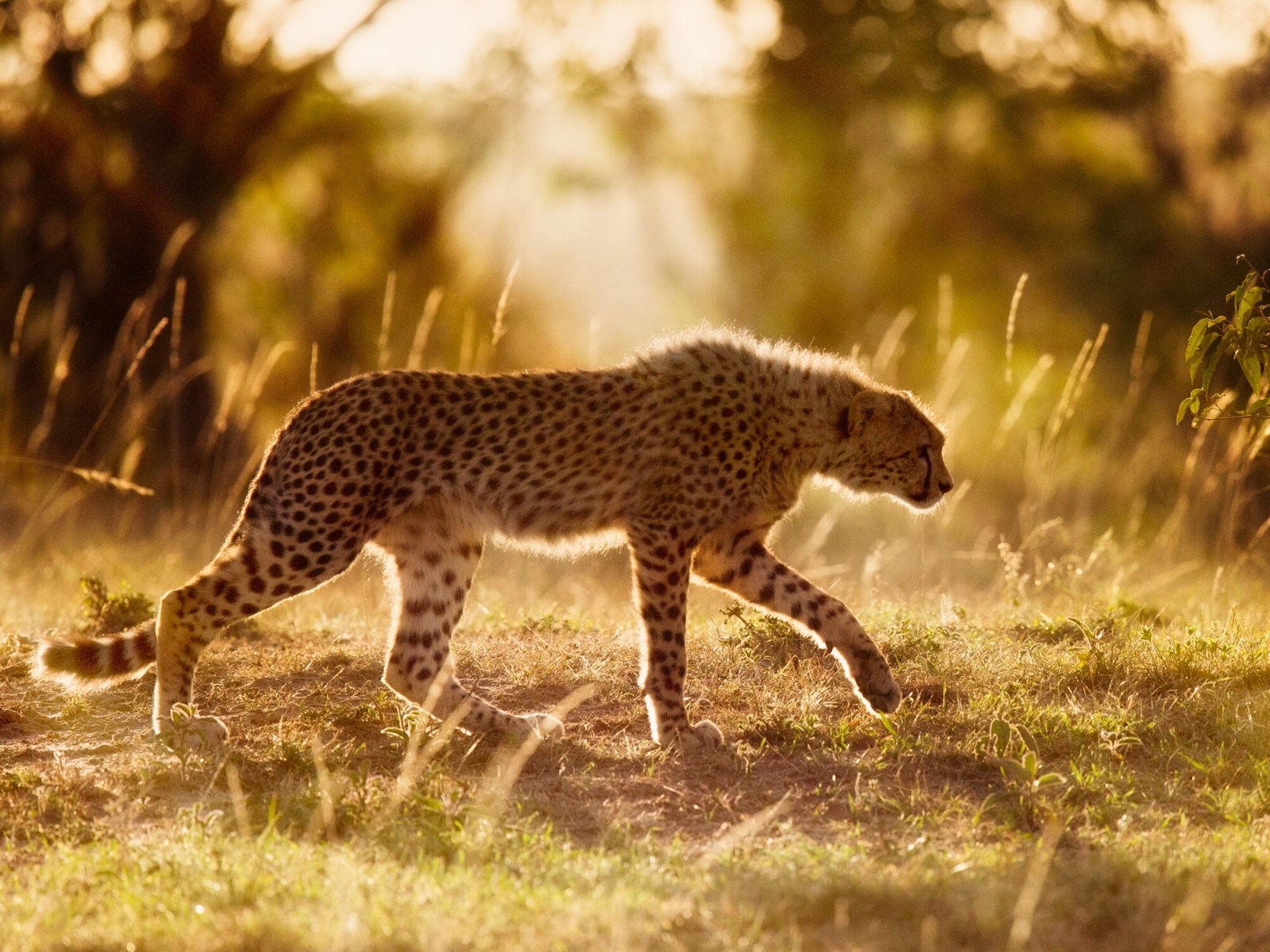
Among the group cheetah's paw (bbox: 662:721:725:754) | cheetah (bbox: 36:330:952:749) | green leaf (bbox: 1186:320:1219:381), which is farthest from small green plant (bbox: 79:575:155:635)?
green leaf (bbox: 1186:320:1219:381)

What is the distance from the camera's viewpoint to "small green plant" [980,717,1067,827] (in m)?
3.69

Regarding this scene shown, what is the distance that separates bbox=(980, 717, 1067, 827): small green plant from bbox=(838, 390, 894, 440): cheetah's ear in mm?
1140

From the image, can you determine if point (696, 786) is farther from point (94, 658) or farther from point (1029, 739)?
point (94, 658)

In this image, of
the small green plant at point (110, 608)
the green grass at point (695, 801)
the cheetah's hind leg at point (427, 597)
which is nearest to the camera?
the green grass at point (695, 801)

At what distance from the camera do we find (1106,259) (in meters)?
11.5

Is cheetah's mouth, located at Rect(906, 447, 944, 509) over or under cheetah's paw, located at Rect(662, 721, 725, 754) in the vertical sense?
over

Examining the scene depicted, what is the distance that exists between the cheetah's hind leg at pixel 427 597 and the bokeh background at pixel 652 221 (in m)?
3.12

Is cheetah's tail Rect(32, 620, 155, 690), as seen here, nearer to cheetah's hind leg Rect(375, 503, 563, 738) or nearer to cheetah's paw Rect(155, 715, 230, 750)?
cheetah's paw Rect(155, 715, 230, 750)

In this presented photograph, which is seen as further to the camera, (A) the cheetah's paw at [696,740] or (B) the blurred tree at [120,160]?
(B) the blurred tree at [120,160]

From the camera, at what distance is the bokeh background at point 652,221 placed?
30.8ft

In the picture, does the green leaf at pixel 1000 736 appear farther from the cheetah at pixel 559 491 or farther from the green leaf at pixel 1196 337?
the green leaf at pixel 1196 337

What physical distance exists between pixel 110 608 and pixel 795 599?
2.59 metres

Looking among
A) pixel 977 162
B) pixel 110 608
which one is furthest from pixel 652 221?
pixel 110 608

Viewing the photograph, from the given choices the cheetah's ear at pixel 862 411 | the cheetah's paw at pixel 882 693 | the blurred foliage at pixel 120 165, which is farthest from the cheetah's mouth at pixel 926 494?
the blurred foliage at pixel 120 165
